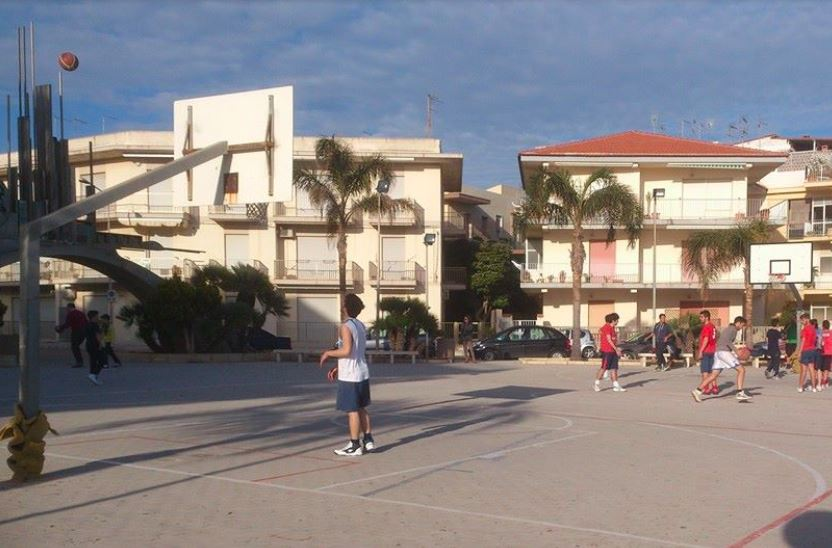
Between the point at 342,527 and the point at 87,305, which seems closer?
the point at 342,527

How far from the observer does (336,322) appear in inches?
1973

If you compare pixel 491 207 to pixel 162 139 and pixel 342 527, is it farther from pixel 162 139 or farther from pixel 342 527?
pixel 342 527

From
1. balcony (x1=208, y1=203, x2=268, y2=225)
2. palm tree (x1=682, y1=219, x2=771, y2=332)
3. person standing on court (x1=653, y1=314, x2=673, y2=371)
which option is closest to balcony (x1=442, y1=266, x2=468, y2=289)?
balcony (x1=208, y1=203, x2=268, y2=225)

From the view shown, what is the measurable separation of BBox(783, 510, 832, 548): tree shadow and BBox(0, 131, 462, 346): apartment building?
4105 cm

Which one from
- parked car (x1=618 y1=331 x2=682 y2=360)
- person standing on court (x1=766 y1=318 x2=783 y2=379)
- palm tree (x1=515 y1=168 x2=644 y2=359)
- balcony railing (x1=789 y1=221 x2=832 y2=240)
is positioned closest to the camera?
person standing on court (x1=766 y1=318 x2=783 y2=379)

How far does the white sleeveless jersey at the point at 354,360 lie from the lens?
10.8 metres

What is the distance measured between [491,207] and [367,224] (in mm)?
24925

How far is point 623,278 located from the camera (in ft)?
162

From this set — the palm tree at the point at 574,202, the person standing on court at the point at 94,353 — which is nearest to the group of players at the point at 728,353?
the person standing on court at the point at 94,353

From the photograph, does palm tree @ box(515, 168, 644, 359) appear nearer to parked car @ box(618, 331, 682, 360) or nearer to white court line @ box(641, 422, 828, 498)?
parked car @ box(618, 331, 682, 360)

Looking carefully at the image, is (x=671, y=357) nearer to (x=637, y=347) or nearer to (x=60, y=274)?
(x=637, y=347)

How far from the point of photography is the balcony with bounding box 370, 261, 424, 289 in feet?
162

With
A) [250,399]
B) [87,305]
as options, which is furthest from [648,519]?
[87,305]

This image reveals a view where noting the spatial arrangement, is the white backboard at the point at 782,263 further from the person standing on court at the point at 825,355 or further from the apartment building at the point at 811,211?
the apartment building at the point at 811,211
